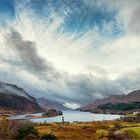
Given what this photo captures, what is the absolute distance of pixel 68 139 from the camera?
290ft

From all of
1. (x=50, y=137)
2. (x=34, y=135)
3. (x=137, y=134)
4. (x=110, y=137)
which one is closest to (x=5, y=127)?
(x=34, y=135)

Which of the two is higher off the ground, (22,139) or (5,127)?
(5,127)

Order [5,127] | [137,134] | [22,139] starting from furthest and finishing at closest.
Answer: [5,127]
[137,134]
[22,139]

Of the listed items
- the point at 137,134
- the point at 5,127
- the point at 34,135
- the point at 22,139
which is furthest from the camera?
the point at 5,127

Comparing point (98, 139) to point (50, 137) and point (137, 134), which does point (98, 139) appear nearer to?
point (137, 134)

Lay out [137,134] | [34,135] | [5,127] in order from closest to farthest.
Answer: [34,135], [137,134], [5,127]

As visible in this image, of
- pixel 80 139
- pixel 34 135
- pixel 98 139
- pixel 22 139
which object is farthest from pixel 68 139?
pixel 22 139

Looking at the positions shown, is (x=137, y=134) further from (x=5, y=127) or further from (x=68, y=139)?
(x=5, y=127)

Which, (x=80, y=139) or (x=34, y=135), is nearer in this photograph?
(x=34, y=135)

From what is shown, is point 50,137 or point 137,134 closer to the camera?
point 50,137

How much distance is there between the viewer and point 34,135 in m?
72.4

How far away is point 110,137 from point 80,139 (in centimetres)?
917

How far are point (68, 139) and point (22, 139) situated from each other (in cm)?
2405

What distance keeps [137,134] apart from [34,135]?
28.5 m
